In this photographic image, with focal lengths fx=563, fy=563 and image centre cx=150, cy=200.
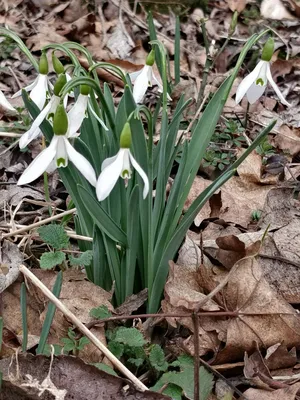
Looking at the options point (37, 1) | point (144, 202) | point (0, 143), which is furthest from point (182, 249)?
point (37, 1)

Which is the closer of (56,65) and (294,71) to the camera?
(56,65)

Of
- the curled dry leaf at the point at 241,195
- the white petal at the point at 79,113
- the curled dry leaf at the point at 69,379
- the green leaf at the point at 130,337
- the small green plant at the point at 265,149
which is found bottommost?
the small green plant at the point at 265,149

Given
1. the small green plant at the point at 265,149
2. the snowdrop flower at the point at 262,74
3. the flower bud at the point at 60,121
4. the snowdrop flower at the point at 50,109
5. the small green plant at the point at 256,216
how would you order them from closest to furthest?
the flower bud at the point at 60,121, the snowdrop flower at the point at 50,109, the snowdrop flower at the point at 262,74, the small green plant at the point at 256,216, the small green plant at the point at 265,149

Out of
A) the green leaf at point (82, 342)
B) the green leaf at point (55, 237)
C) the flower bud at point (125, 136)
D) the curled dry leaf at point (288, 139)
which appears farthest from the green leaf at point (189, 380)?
the curled dry leaf at point (288, 139)

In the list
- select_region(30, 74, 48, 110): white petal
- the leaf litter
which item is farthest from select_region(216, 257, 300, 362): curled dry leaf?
select_region(30, 74, 48, 110): white petal

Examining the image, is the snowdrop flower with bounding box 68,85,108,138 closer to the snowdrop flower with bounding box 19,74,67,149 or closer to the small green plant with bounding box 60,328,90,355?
the snowdrop flower with bounding box 19,74,67,149

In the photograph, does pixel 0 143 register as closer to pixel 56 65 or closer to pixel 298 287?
pixel 56 65

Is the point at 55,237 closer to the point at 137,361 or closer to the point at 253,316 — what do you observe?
the point at 137,361

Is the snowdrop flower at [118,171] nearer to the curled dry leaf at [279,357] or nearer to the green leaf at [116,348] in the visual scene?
the green leaf at [116,348]
